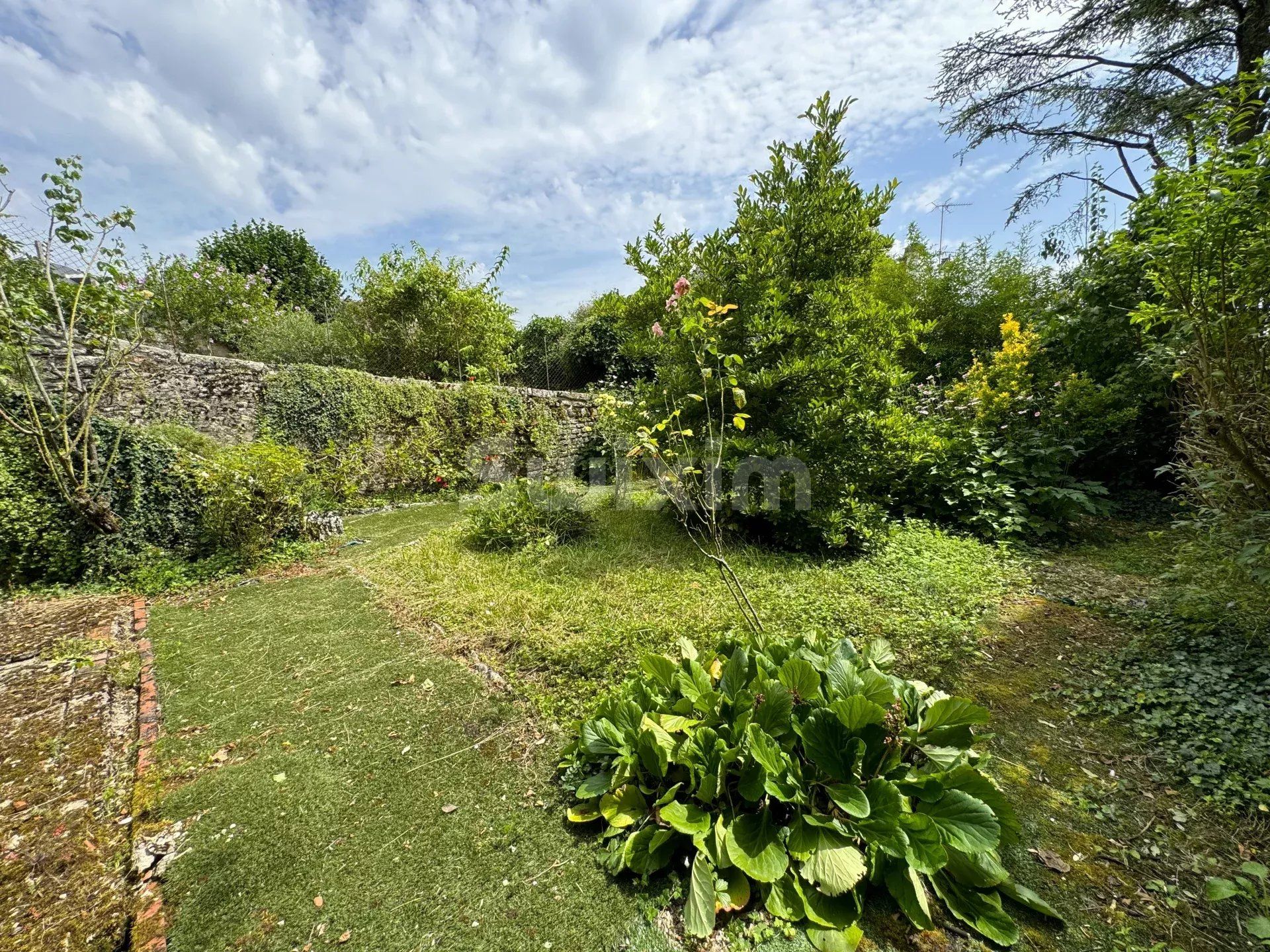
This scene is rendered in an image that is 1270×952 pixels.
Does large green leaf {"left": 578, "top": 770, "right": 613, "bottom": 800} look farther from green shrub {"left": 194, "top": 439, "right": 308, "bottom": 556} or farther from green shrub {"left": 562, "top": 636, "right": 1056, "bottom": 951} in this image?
green shrub {"left": 194, "top": 439, "right": 308, "bottom": 556}


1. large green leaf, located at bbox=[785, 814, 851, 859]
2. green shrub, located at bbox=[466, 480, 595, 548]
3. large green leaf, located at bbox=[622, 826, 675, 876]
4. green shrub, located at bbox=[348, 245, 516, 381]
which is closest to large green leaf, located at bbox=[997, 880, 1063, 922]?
large green leaf, located at bbox=[785, 814, 851, 859]

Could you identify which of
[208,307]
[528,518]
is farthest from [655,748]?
[208,307]

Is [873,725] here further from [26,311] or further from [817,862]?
[26,311]

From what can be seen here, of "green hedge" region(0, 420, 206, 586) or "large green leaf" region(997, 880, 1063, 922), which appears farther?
"green hedge" region(0, 420, 206, 586)

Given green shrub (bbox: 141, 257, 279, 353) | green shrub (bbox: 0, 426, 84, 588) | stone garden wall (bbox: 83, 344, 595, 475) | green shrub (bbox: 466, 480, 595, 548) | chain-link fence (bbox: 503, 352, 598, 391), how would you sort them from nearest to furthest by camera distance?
1. green shrub (bbox: 0, 426, 84, 588)
2. green shrub (bbox: 466, 480, 595, 548)
3. stone garden wall (bbox: 83, 344, 595, 475)
4. green shrub (bbox: 141, 257, 279, 353)
5. chain-link fence (bbox: 503, 352, 598, 391)

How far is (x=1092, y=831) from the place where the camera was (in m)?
1.62

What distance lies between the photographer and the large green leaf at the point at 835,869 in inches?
50.9

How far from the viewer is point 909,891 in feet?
4.30

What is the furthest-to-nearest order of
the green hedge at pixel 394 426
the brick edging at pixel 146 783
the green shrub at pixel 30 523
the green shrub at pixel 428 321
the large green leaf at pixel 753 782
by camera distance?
the green shrub at pixel 428 321
the green hedge at pixel 394 426
the green shrub at pixel 30 523
the large green leaf at pixel 753 782
the brick edging at pixel 146 783

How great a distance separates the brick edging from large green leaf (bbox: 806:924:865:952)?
1897mm

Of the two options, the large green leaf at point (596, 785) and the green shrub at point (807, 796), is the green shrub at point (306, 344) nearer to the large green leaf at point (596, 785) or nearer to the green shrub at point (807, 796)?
the large green leaf at point (596, 785)

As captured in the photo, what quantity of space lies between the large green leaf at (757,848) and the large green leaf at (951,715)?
0.66m

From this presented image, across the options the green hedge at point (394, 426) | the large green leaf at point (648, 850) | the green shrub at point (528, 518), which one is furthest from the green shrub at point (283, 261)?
the large green leaf at point (648, 850)

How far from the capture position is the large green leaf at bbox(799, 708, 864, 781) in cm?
147
